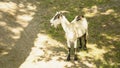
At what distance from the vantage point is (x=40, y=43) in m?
12.4

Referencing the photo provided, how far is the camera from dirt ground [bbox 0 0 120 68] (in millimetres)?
10690

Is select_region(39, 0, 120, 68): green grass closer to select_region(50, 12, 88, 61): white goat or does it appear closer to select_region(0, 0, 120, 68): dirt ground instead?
select_region(0, 0, 120, 68): dirt ground

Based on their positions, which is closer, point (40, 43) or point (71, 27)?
point (71, 27)

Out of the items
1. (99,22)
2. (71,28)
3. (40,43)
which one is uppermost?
(71,28)

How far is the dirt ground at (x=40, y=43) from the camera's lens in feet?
35.1

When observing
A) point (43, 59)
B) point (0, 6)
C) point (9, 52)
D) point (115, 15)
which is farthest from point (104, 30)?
point (0, 6)

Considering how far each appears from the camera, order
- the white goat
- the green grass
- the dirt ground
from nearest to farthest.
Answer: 1. the white goat
2. the dirt ground
3. the green grass

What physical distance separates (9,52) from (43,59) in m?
1.72

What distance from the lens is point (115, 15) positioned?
1516 cm

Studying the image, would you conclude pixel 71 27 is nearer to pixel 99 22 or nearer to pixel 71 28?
pixel 71 28

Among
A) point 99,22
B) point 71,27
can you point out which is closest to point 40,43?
point 71,27

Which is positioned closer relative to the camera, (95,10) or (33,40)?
(33,40)

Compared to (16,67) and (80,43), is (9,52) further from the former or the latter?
(80,43)

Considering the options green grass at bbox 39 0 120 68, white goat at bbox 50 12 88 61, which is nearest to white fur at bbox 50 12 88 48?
white goat at bbox 50 12 88 61
